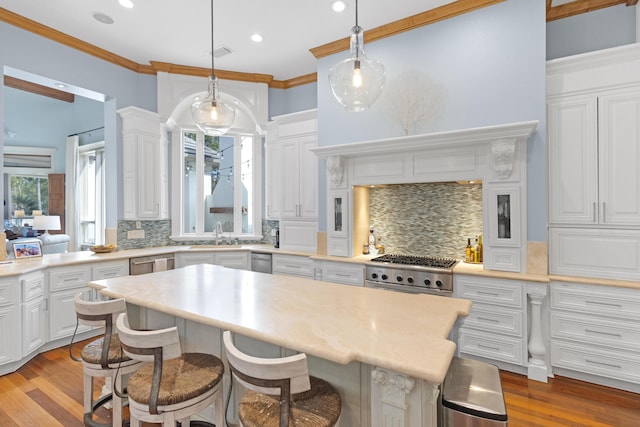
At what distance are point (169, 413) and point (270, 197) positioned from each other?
370 centimetres

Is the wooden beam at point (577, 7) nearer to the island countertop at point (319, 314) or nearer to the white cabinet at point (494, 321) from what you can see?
the white cabinet at point (494, 321)

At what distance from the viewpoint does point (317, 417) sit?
4.27ft

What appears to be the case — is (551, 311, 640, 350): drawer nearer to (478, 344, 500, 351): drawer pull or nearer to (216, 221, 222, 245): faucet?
(478, 344, 500, 351): drawer pull

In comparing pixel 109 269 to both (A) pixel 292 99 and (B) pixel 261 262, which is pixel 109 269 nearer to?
(B) pixel 261 262

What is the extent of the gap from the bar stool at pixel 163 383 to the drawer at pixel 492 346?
2374mm

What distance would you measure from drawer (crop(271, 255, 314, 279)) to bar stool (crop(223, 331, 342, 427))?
2.64 metres

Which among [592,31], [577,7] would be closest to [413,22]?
[577,7]

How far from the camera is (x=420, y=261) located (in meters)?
3.40

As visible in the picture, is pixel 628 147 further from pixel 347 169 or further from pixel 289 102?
pixel 289 102

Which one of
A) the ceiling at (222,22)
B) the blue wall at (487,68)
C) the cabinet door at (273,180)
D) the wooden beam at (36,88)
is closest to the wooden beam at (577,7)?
the ceiling at (222,22)

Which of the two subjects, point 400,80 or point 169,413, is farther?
point 400,80

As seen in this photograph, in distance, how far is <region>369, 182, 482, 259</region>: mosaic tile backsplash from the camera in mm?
3584

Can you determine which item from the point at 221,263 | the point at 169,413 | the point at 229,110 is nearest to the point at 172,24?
the point at 229,110

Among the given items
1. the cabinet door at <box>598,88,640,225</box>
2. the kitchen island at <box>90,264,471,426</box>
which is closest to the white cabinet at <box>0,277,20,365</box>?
the kitchen island at <box>90,264,471,426</box>
